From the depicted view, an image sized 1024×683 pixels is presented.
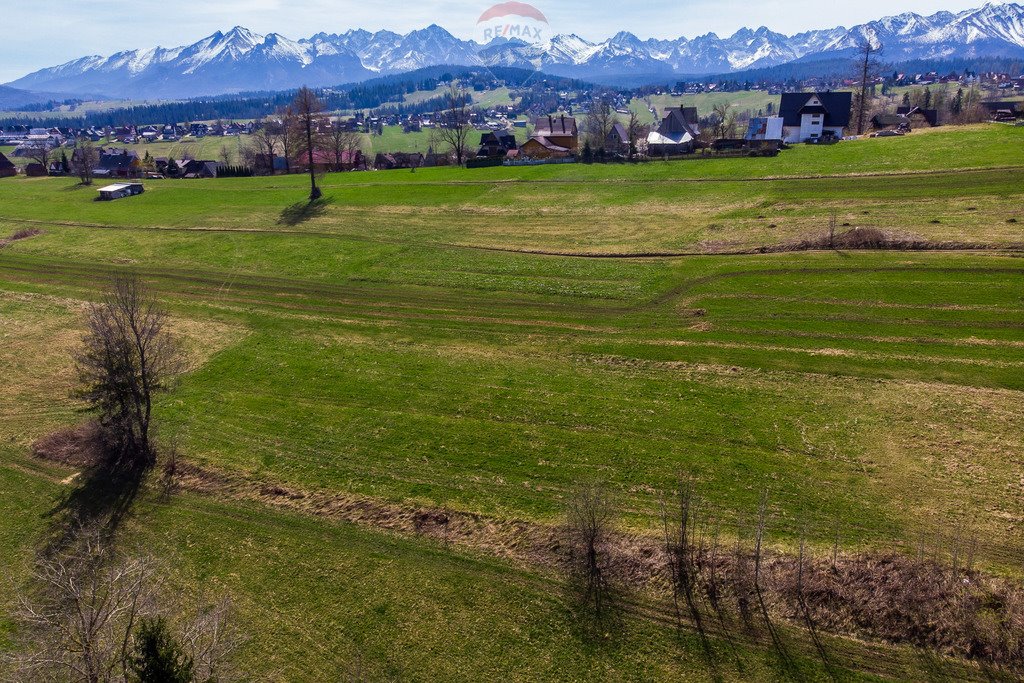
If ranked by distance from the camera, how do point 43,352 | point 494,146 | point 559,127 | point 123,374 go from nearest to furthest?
point 123,374 < point 43,352 < point 559,127 < point 494,146

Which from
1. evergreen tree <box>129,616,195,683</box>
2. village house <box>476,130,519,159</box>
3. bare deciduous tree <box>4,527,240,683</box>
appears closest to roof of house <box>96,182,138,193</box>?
village house <box>476,130,519,159</box>

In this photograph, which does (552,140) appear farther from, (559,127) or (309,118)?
(309,118)

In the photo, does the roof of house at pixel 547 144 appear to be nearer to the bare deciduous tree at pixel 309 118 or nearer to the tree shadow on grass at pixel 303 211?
the bare deciduous tree at pixel 309 118

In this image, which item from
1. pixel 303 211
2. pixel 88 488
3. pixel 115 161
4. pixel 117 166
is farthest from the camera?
pixel 115 161

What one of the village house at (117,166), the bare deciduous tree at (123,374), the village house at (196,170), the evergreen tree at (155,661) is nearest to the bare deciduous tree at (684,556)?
the evergreen tree at (155,661)

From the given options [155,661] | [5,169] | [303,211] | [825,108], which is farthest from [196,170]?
[155,661]

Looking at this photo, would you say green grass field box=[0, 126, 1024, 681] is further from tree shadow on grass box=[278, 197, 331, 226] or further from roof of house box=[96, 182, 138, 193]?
roof of house box=[96, 182, 138, 193]

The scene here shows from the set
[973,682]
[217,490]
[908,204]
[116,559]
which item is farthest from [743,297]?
[116,559]
